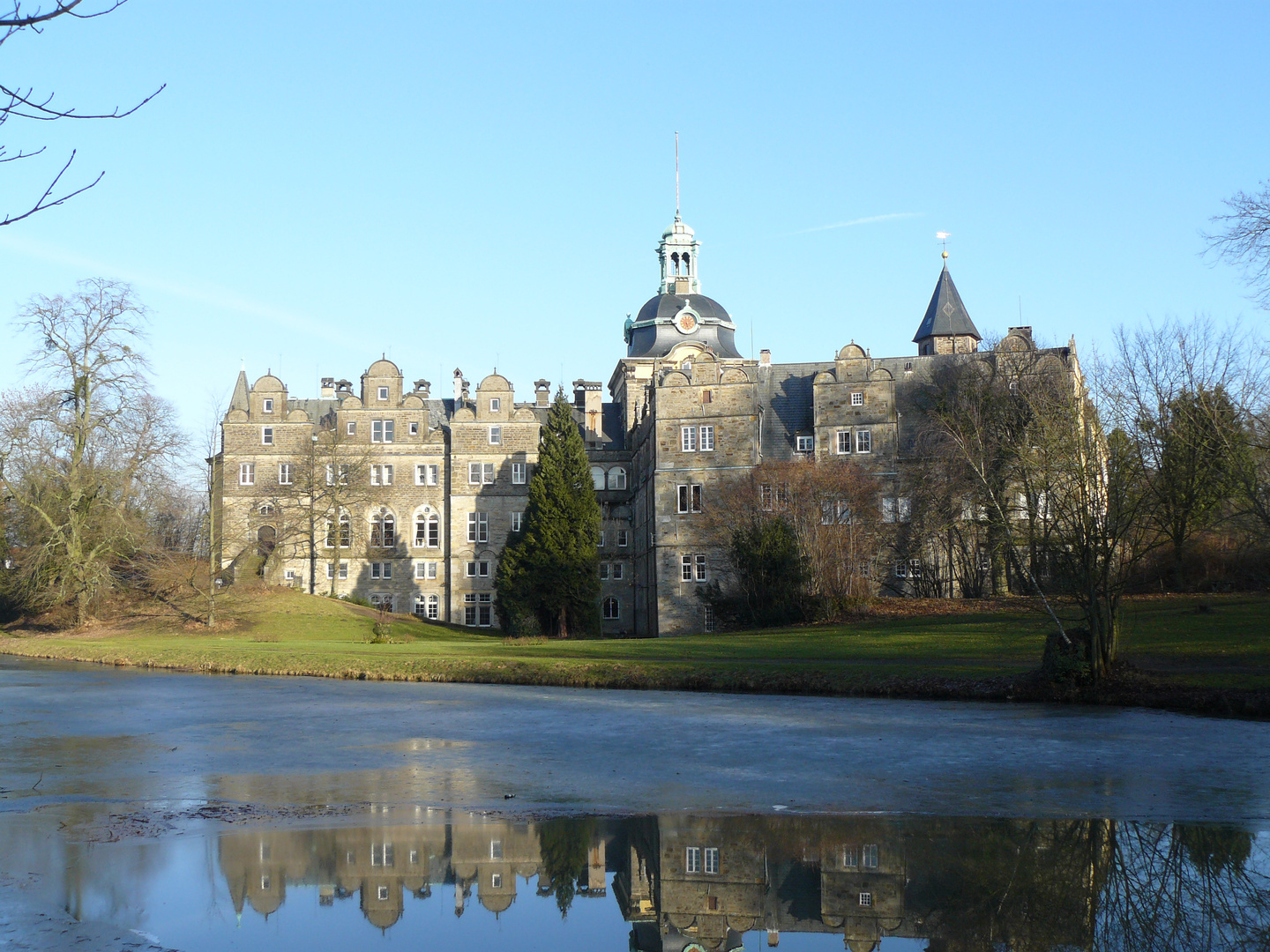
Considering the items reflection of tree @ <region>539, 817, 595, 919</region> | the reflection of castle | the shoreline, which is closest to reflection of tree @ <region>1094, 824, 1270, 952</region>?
the reflection of castle

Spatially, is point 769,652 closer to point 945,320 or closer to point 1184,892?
point 1184,892

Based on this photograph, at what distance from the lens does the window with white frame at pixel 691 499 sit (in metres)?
53.5

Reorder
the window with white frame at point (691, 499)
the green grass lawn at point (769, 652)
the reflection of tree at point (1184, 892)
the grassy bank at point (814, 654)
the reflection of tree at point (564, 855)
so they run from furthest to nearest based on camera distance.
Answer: the window with white frame at point (691, 499)
the green grass lawn at point (769, 652)
the grassy bank at point (814, 654)
the reflection of tree at point (564, 855)
the reflection of tree at point (1184, 892)

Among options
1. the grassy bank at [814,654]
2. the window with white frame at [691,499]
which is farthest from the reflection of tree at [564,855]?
the window with white frame at [691,499]

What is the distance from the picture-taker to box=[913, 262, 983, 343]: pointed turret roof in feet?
209

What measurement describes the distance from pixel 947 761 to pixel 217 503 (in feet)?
180

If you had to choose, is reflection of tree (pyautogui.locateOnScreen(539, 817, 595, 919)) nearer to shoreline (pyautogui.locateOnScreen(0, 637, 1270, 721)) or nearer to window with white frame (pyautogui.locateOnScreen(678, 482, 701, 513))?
shoreline (pyautogui.locateOnScreen(0, 637, 1270, 721))

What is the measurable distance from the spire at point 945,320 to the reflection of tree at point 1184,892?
55086 millimetres

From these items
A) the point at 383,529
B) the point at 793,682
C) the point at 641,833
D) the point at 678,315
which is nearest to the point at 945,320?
the point at 678,315

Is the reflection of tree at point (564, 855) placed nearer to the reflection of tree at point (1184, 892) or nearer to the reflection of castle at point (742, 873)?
the reflection of castle at point (742, 873)

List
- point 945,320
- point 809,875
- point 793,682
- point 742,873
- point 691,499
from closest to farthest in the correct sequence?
point 809,875
point 742,873
point 793,682
point 691,499
point 945,320

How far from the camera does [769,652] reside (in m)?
31.4

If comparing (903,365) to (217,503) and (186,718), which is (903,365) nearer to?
(217,503)

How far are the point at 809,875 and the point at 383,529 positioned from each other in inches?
2251
